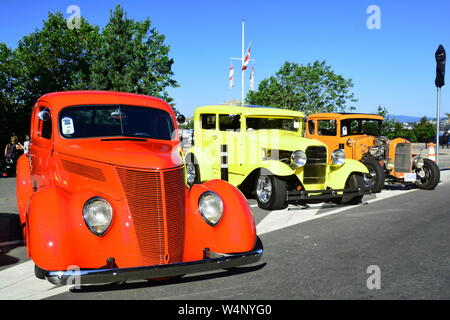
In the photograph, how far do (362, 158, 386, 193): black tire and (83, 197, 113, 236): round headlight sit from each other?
8.47 metres

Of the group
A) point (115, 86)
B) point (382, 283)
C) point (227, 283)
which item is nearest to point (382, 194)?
point (382, 283)

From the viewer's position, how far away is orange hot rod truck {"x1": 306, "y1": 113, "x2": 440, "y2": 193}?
38.4 feet

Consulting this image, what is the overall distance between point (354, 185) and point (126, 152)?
20.1 feet

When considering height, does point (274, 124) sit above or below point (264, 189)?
above

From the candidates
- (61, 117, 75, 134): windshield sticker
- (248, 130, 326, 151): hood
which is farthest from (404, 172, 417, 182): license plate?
(61, 117, 75, 134): windshield sticker

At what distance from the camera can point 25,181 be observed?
5.47 metres

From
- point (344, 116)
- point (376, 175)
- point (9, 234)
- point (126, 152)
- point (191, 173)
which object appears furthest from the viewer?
point (344, 116)

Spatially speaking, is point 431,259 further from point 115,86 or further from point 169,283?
point 115,86

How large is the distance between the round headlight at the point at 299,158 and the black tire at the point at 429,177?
532 cm

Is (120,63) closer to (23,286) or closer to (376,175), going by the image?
(376,175)

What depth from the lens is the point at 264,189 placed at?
28.0 ft

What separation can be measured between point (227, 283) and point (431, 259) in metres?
2.52

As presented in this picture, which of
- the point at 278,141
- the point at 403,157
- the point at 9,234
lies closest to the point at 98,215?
the point at 9,234

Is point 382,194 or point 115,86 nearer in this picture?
point 382,194
